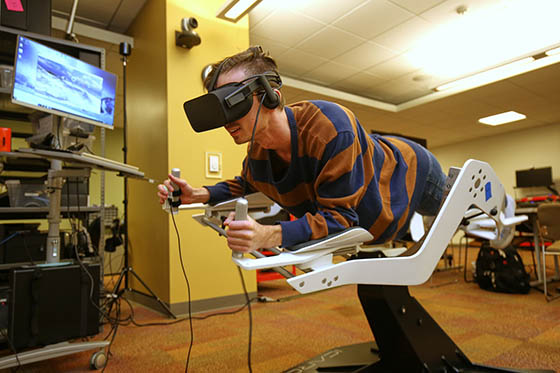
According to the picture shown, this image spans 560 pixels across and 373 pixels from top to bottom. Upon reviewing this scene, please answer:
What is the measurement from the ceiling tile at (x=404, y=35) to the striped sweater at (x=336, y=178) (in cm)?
299

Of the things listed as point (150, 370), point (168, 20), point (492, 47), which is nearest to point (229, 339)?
point (150, 370)

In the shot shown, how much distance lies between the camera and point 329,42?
3.96 metres

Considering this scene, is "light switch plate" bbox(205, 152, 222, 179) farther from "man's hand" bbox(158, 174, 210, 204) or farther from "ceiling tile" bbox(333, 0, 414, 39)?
"ceiling tile" bbox(333, 0, 414, 39)

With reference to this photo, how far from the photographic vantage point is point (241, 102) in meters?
0.78

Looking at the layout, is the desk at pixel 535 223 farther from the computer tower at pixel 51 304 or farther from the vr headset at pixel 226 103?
the computer tower at pixel 51 304

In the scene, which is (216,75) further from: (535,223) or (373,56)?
(373,56)

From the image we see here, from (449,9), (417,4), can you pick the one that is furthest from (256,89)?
(449,9)

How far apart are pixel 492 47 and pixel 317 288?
4.65m

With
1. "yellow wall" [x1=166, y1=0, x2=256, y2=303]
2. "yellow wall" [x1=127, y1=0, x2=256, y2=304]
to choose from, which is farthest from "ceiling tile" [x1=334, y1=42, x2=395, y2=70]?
"yellow wall" [x1=166, y1=0, x2=256, y2=303]

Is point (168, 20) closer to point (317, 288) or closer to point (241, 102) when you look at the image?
point (241, 102)

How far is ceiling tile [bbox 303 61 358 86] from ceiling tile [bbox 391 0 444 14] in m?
1.29

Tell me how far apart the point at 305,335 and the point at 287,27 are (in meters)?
2.95

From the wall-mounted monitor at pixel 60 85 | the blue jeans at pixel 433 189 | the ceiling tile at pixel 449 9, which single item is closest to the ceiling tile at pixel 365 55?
the ceiling tile at pixel 449 9

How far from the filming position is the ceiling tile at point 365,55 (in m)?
4.10
